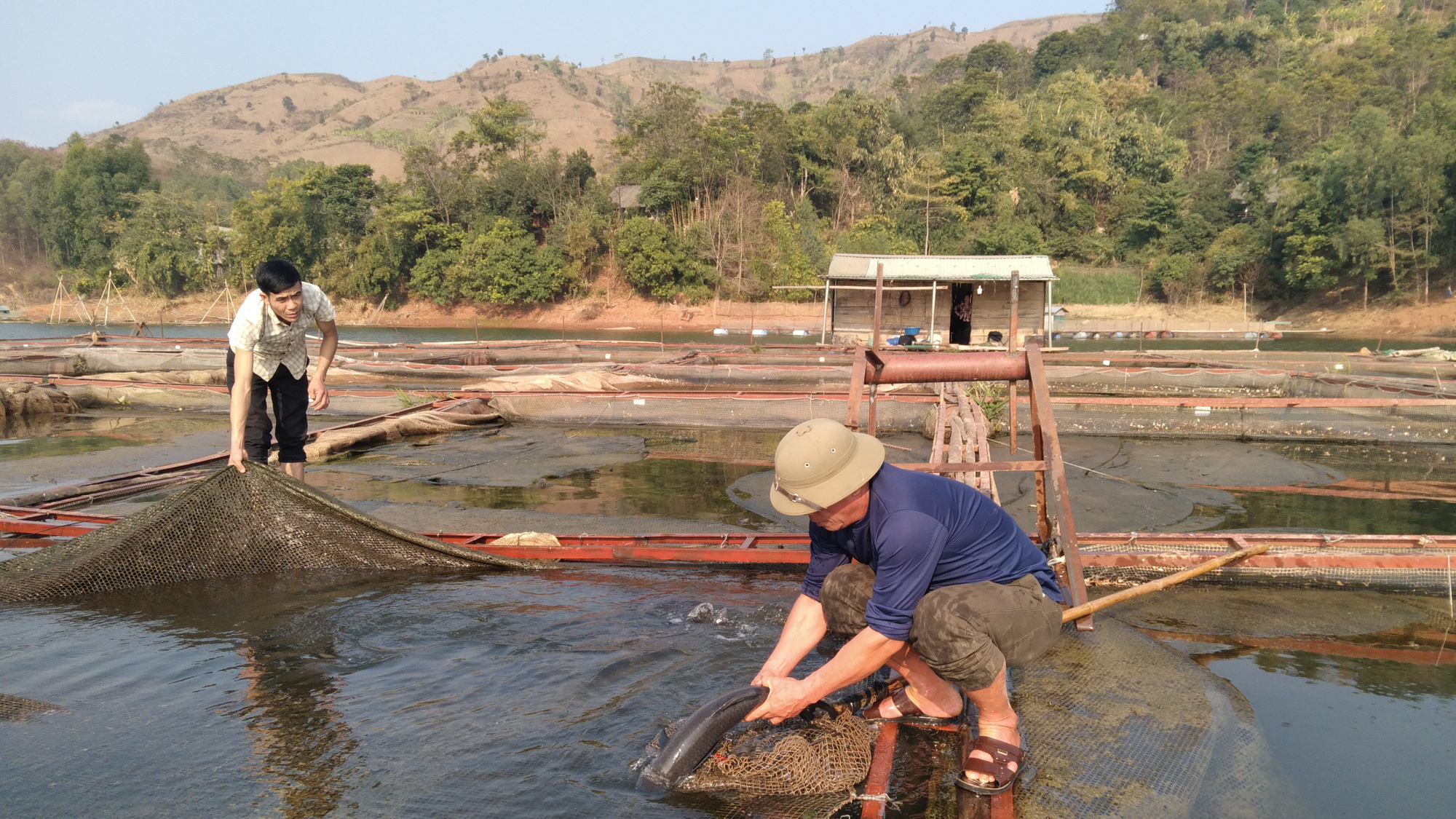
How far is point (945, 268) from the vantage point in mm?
21375

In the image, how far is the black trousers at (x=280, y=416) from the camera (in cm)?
477

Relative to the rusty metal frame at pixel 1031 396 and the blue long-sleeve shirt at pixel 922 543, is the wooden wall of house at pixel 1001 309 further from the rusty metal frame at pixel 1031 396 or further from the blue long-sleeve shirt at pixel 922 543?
the blue long-sleeve shirt at pixel 922 543

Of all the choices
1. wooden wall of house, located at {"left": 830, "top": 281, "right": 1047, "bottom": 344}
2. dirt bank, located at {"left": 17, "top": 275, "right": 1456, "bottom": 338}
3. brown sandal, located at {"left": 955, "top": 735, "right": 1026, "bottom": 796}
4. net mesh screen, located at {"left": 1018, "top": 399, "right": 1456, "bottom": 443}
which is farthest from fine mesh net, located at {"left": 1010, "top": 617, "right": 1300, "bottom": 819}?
dirt bank, located at {"left": 17, "top": 275, "right": 1456, "bottom": 338}

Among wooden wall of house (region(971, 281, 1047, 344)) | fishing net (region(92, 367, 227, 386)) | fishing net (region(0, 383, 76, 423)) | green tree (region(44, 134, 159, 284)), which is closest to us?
fishing net (region(0, 383, 76, 423))

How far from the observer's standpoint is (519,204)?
4588 cm

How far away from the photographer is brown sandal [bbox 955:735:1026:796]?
2.50 m

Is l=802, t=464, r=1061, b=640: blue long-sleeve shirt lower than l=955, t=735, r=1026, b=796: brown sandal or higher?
higher

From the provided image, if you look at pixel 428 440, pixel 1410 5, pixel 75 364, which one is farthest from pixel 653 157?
pixel 1410 5

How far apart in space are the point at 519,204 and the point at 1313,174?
38563mm

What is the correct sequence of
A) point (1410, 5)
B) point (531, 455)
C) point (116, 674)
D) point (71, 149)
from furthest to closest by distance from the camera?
point (1410, 5)
point (71, 149)
point (531, 455)
point (116, 674)

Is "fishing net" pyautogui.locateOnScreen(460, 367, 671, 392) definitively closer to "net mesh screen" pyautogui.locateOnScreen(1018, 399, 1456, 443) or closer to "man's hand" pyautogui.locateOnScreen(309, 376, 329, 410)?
"net mesh screen" pyautogui.locateOnScreen(1018, 399, 1456, 443)

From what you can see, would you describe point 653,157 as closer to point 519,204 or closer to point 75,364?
point 519,204

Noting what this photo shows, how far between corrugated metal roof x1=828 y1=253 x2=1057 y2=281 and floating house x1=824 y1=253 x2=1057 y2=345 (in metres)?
0.02

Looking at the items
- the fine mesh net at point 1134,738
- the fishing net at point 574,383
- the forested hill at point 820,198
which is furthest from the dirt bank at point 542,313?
the fine mesh net at point 1134,738
